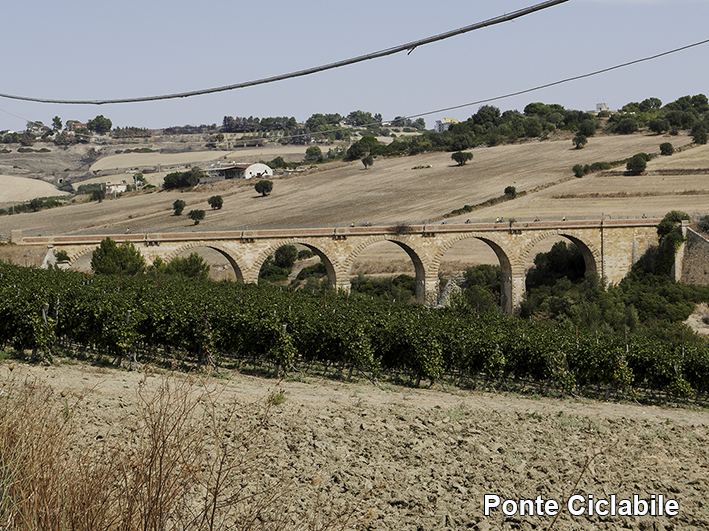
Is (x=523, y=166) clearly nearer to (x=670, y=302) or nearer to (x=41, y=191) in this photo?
(x=670, y=302)

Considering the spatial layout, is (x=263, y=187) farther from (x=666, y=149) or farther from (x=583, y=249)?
(x=666, y=149)

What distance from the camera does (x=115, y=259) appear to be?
34.7m

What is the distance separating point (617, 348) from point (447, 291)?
21.7m

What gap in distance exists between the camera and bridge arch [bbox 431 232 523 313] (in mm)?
41688

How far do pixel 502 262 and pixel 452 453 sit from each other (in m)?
34.2

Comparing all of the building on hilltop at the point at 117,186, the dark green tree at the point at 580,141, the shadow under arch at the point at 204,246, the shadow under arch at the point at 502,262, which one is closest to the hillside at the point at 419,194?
the dark green tree at the point at 580,141

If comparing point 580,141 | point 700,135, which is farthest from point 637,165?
point 580,141

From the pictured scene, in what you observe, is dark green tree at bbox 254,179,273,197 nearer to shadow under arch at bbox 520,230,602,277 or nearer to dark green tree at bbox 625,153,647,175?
dark green tree at bbox 625,153,647,175

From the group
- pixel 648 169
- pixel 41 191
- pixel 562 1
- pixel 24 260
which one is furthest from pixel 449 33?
pixel 41 191

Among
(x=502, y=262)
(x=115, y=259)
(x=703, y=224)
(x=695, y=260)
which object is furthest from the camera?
(x=502, y=262)

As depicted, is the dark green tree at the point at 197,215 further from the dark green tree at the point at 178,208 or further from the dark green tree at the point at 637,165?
the dark green tree at the point at 637,165

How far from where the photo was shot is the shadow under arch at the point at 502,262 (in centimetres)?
4172

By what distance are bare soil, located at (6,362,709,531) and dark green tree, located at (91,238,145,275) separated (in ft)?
64.3

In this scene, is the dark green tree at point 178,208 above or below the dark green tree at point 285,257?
above
